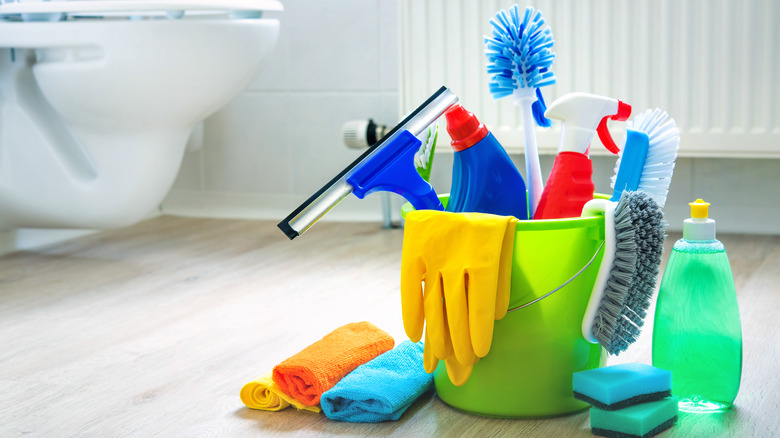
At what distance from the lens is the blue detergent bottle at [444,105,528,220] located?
0.79 meters

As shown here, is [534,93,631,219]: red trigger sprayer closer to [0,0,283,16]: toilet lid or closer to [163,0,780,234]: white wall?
[0,0,283,16]: toilet lid

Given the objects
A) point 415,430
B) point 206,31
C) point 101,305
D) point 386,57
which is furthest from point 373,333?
point 386,57

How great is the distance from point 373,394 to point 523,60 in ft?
1.13

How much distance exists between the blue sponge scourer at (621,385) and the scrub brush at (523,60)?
19 centimetres

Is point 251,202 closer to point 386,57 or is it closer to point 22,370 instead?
point 386,57

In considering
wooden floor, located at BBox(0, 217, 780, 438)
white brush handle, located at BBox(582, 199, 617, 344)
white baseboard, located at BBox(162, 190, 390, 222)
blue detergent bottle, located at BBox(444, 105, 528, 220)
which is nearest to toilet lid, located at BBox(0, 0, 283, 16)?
wooden floor, located at BBox(0, 217, 780, 438)

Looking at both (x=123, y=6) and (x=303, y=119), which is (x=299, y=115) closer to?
(x=303, y=119)

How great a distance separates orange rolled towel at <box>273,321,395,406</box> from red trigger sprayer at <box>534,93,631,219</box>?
237mm

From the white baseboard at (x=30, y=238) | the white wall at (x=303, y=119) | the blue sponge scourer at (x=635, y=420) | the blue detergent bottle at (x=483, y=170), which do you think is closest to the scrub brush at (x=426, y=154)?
the blue detergent bottle at (x=483, y=170)

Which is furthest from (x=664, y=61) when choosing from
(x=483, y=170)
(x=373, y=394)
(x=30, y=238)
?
(x=30, y=238)

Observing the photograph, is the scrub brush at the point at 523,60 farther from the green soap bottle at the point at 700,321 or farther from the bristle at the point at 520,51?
the green soap bottle at the point at 700,321

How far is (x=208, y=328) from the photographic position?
1135 mm

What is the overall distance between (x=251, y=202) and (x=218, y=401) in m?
1.23

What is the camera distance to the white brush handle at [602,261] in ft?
2.38
